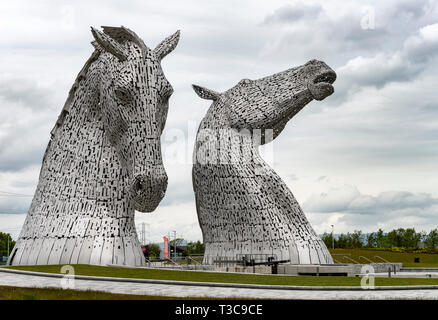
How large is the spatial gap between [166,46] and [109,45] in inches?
60.4

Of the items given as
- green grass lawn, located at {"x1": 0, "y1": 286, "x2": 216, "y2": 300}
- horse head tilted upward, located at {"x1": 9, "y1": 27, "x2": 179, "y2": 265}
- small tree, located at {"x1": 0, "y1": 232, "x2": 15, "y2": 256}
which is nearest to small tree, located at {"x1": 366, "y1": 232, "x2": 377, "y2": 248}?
small tree, located at {"x1": 0, "y1": 232, "x2": 15, "y2": 256}

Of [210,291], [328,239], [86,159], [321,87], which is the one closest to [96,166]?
[86,159]

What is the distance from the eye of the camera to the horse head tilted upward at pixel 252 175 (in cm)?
2030

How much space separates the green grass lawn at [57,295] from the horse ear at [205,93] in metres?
14.3

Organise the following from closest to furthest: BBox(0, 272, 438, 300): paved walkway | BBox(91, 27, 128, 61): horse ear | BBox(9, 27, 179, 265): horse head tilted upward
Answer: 1. BBox(0, 272, 438, 300): paved walkway
2. BBox(91, 27, 128, 61): horse ear
3. BBox(9, 27, 179, 265): horse head tilted upward

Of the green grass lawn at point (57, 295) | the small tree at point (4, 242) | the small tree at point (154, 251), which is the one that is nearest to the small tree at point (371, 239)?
the small tree at point (154, 251)

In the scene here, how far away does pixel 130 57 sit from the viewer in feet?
41.5

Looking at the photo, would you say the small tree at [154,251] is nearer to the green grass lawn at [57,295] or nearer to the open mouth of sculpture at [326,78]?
the open mouth of sculpture at [326,78]

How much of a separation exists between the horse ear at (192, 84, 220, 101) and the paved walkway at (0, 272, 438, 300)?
12887 mm

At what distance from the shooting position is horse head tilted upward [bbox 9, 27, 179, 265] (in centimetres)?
1245

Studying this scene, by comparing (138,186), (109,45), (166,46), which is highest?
(166,46)

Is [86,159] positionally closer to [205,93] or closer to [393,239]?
[205,93]

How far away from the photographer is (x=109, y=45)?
40.8 ft

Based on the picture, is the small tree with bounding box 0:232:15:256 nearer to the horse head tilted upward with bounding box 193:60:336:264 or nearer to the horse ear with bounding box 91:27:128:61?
the horse head tilted upward with bounding box 193:60:336:264
